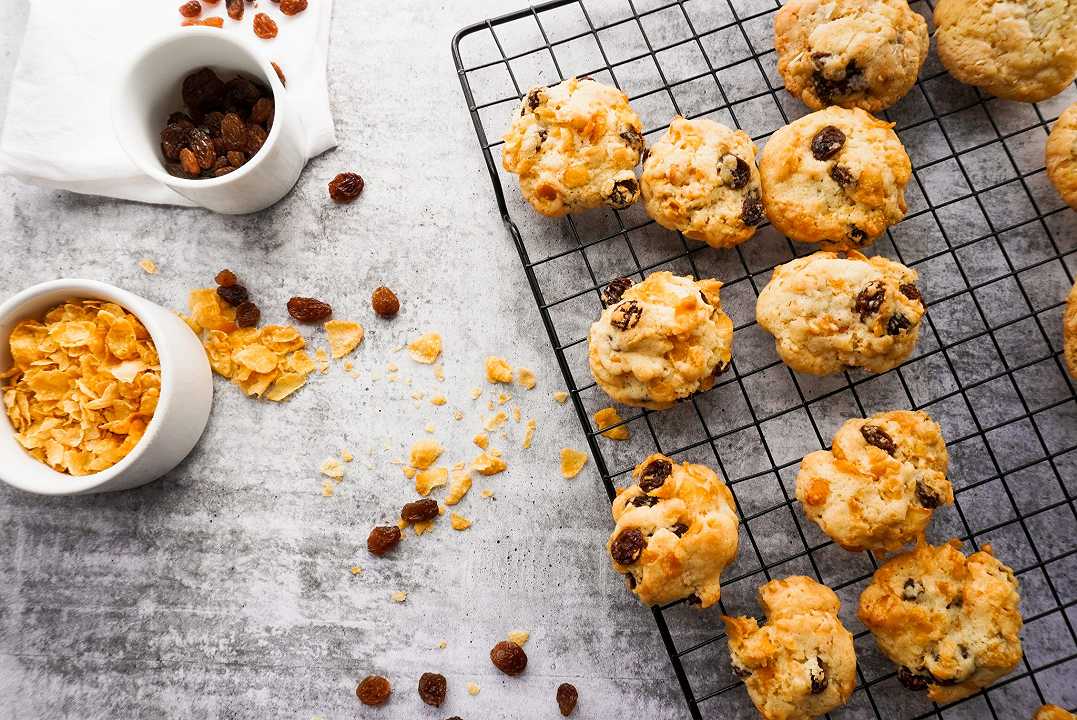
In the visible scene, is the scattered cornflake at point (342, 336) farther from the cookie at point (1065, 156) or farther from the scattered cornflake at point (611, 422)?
the cookie at point (1065, 156)

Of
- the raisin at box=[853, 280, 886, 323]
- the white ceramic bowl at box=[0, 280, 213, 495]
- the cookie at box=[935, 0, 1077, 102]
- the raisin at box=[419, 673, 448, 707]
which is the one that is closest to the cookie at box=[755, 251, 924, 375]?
the raisin at box=[853, 280, 886, 323]

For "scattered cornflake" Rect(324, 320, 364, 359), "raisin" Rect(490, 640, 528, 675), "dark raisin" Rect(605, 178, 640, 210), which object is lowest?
"raisin" Rect(490, 640, 528, 675)

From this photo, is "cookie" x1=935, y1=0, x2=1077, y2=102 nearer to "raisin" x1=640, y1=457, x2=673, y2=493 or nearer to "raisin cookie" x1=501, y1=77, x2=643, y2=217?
"raisin cookie" x1=501, y1=77, x2=643, y2=217

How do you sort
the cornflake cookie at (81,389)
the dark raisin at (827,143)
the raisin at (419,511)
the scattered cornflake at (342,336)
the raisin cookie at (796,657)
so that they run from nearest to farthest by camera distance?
the raisin cookie at (796,657), the dark raisin at (827,143), the cornflake cookie at (81,389), the raisin at (419,511), the scattered cornflake at (342,336)

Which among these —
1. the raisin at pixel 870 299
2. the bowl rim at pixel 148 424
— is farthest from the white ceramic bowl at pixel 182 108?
the raisin at pixel 870 299

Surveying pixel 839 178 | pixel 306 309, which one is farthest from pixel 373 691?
pixel 839 178

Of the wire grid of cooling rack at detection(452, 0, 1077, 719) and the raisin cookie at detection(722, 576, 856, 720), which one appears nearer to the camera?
the raisin cookie at detection(722, 576, 856, 720)

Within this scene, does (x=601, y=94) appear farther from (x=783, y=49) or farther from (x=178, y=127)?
(x=178, y=127)
